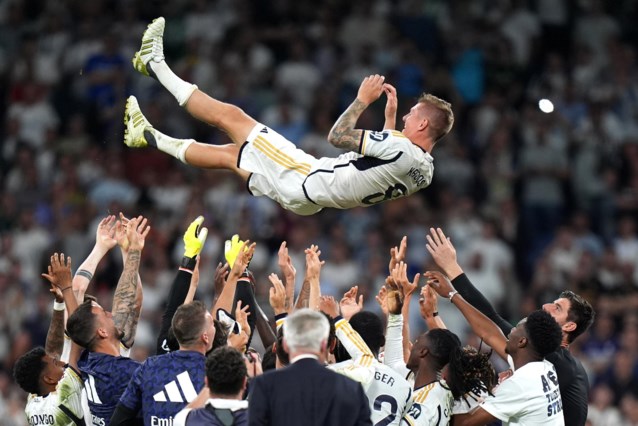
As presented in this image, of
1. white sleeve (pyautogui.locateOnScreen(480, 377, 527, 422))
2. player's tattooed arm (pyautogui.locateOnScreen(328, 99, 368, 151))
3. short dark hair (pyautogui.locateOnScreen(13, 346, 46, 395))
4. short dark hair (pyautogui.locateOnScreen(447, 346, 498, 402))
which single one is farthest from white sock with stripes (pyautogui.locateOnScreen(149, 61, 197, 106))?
white sleeve (pyautogui.locateOnScreen(480, 377, 527, 422))

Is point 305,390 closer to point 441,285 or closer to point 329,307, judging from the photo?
point 329,307

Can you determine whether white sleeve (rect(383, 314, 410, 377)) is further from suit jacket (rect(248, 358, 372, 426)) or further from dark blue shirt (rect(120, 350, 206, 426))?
suit jacket (rect(248, 358, 372, 426))

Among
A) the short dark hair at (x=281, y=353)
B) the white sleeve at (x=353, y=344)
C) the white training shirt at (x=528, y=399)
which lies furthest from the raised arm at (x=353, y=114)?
the white training shirt at (x=528, y=399)

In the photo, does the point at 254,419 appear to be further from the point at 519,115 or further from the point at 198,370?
the point at 519,115

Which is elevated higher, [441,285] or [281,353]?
[281,353]

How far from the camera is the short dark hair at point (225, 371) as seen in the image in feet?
24.1

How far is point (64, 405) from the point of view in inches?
343

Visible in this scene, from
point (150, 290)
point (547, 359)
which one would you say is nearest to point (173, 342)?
point (547, 359)

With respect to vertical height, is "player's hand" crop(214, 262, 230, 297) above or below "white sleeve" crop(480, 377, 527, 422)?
above

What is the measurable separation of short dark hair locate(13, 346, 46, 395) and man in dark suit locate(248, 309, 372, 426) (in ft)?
7.78

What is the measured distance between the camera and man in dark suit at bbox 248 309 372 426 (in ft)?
23.5

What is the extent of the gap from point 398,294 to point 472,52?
34.3 ft

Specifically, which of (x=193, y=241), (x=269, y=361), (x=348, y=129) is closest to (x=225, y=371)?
(x=269, y=361)

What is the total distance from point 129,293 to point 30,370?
0.86 metres
